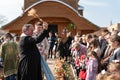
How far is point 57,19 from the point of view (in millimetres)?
45312

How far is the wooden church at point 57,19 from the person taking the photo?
146 ft

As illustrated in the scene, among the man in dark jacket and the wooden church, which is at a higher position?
the wooden church

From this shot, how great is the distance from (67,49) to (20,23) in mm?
21567

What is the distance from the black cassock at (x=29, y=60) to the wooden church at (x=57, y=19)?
32941 mm

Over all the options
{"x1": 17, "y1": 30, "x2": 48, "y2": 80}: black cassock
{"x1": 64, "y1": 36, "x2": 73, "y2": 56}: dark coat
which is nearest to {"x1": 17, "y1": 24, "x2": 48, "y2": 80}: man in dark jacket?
{"x1": 17, "y1": 30, "x2": 48, "y2": 80}: black cassock

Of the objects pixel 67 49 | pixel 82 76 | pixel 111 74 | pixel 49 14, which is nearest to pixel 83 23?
pixel 49 14

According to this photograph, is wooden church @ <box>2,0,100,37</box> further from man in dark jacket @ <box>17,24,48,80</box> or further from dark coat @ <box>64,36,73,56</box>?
man in dark jacket @ <box>17,24,48,80</box>

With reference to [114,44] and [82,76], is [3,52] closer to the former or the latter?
[82,76]

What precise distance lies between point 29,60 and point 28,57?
7 centimetres

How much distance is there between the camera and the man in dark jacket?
33.3 ft

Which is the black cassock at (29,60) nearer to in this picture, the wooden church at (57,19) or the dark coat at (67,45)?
the dark coat at (67,45)

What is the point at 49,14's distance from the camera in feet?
147

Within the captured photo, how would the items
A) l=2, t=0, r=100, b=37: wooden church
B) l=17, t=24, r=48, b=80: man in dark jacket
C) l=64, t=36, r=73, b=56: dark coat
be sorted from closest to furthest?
l=17, t=24, r=48, b=80: man in dark jacket < l=64, t=36, r=73, b=56: dark coat < l=2, t=0, r=100, b=37: wooden church

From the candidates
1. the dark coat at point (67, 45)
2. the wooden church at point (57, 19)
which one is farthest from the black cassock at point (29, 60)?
the wooden church at point (57, 19)
